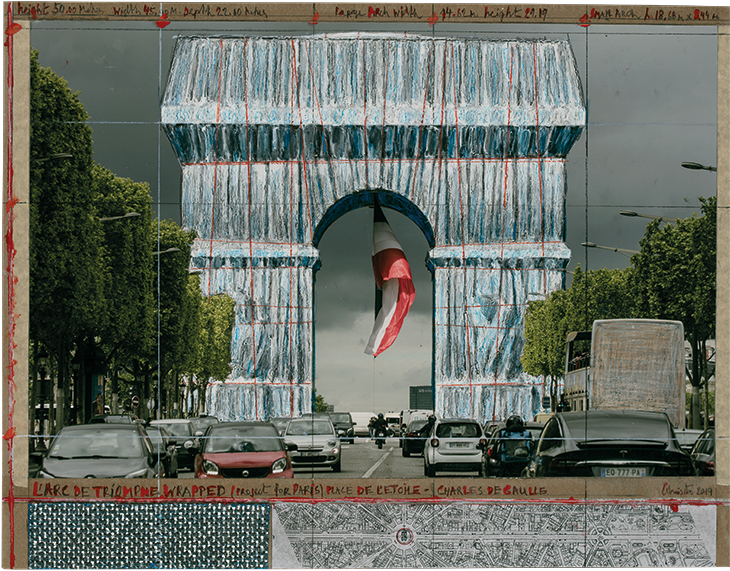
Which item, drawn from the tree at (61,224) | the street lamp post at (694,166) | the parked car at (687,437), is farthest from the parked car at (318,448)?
the street lamp post at (694,166)

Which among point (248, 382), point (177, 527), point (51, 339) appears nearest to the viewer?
point (177, 527)

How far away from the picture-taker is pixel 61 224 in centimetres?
2125

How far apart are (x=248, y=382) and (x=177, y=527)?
11.4 feet

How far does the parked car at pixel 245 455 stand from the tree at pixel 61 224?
3084 mm

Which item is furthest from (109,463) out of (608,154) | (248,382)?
(608,154)

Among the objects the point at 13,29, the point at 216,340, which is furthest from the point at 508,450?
the point at 13,29

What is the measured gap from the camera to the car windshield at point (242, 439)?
55.2 feet

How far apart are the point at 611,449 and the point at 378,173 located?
575 centimetres

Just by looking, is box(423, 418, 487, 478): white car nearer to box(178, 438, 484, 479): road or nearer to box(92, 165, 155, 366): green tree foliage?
box(178, 438, 484, 479): road

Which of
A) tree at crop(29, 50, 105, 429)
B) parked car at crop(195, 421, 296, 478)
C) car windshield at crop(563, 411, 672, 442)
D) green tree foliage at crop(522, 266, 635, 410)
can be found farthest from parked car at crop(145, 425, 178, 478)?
car windshield at crop(563, 411, 672, 442)

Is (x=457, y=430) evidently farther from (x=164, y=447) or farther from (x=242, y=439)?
(x=164, y=447)

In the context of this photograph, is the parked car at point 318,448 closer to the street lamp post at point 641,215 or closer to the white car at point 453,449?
the white car at point 453,449

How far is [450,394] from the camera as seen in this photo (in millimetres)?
18250

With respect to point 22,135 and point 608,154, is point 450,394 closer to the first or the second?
point 608,154
